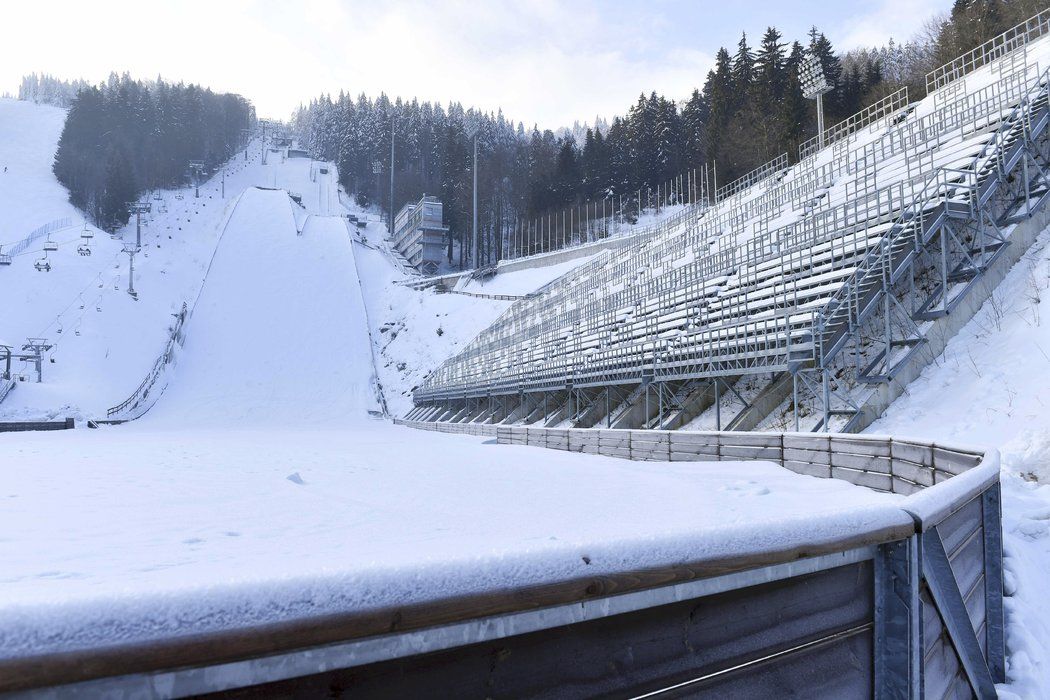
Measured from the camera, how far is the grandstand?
44.1ft

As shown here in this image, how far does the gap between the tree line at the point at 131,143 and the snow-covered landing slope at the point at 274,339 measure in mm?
34341

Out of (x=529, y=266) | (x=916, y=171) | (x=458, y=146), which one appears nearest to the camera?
(x=916, y=171)

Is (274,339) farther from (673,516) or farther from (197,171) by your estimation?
(197,171)

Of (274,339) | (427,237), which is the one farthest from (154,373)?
(427,237)

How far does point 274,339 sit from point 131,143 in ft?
301

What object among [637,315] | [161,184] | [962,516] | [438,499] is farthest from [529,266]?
[161,184]

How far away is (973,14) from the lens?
47469 mm

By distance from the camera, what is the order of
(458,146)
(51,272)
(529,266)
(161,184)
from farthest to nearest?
(161,184) < (458,146) < (529,266) < (51,272)

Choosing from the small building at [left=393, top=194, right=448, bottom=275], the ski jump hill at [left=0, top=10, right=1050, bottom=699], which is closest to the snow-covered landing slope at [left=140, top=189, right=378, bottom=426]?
the small building at [left=393, top=194, right=448, bottom=275]

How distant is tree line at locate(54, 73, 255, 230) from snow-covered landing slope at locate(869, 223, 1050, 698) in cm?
9863

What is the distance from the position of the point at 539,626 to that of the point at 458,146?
100.0 meters

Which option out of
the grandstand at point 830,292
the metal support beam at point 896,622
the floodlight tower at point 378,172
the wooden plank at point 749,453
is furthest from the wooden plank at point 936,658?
the floodlight tower at point 378,172

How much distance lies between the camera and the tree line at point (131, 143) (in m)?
91.1

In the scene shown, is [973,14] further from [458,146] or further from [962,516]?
[458,146]
